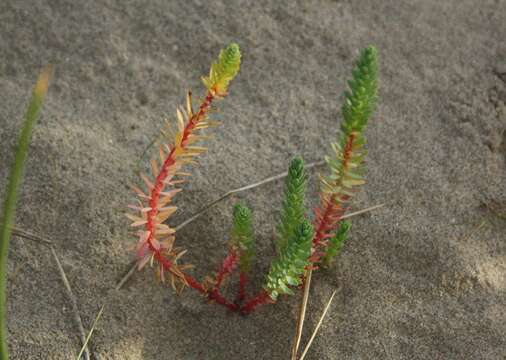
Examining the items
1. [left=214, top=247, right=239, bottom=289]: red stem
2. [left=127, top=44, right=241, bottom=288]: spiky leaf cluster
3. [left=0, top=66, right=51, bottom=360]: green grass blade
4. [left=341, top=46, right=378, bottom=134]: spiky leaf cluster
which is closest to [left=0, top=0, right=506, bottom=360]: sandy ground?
[left=214, top=247, right=239, bottom=289]: red stem

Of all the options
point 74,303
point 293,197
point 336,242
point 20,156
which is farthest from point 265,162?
point 20,156

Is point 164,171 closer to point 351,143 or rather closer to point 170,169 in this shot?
point 170,169

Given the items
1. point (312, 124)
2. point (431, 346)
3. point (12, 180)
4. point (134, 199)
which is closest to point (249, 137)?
point (312, 124)

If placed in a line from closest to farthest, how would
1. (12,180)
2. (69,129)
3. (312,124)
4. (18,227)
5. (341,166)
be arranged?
(12,180) → (341,166) → (18,227) → (69,129) → (312,124)

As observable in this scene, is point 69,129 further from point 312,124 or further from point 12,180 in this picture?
point 12,180

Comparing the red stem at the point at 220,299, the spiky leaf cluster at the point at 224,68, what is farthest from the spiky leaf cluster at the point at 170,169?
the red stem at the point at 220,299

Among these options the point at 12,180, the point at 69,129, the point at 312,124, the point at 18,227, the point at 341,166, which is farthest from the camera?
the point at 312,124

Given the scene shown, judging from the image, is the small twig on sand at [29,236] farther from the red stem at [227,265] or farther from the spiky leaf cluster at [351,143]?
the spiky leaf cluster at [351,143]

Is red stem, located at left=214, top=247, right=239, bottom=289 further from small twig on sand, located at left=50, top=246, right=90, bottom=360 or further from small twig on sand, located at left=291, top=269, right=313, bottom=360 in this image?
small twig on sand, located at left=50, top=246, right=90, bottom=360
